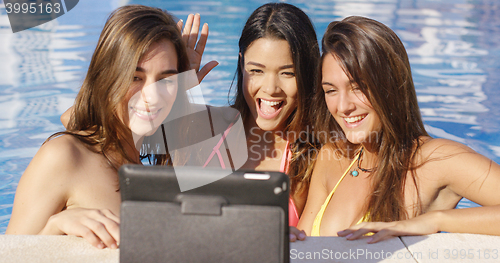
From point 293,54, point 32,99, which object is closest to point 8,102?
point 32,99

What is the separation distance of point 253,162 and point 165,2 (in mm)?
8402

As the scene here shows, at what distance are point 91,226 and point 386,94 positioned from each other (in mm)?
1476

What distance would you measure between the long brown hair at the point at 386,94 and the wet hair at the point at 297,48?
0.80ft

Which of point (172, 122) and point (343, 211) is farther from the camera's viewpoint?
point (172, 122)

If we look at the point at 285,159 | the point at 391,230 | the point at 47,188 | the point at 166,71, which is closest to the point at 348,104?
the point at 285,159

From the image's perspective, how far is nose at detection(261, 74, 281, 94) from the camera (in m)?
2.42

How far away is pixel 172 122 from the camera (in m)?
2.43

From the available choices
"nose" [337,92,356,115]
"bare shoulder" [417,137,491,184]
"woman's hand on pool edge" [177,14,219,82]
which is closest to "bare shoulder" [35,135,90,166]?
"woman's hand on pool edge" [177,14,219,82]

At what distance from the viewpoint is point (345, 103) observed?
84.0 inches

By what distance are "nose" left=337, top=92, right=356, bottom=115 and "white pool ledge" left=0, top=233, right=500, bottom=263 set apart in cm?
83

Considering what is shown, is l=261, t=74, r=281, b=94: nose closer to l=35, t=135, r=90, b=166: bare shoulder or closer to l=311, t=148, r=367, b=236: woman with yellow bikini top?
l=311, t=148, r=367, b=236: woman with yellow bikini top

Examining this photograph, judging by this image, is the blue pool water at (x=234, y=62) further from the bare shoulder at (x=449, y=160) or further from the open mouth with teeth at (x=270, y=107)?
the open mouth with teeth at (x=270, y=107)

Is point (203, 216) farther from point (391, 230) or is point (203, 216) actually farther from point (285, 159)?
point (285, 159)

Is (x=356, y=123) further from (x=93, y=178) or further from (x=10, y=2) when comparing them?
(x=10, y=2)
